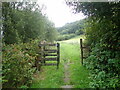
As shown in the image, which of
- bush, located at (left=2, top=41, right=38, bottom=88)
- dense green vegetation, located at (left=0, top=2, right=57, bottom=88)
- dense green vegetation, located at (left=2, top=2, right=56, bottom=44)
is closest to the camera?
bush, located at (left=2, top=41, right=38, bottom=88)

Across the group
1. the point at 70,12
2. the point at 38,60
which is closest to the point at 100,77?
the point at 70,12

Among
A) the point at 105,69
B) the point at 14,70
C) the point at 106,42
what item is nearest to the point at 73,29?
the point at 106,42

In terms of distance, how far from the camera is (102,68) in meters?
4.46

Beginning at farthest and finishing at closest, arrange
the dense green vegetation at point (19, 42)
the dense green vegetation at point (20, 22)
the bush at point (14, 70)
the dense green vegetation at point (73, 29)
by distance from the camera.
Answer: the dense green vegetation at point (73, 29) → the dense green vegetation at point (20, 22) → the dense green vegetation at point (19, 42) → the bush at point (14, 70)

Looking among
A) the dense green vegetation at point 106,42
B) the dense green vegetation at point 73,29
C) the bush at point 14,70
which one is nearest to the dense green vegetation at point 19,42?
the bush at point 14,70

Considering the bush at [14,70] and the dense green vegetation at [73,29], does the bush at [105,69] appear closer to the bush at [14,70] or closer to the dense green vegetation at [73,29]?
the bush at [14,70]

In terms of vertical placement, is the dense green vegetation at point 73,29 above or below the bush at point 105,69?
above

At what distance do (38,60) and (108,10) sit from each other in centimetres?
405

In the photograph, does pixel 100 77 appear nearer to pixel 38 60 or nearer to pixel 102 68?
pixel 102 68

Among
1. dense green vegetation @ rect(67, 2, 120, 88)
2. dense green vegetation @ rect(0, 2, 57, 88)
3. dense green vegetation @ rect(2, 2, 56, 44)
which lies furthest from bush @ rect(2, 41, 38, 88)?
dense green vegetation @ rect(2, 2, 56, 44)

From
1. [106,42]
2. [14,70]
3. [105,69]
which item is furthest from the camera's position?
[106,42]

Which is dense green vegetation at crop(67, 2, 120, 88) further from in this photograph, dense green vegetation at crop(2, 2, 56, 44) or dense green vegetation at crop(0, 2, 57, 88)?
dense green vegetation at crop(2, 2, 56, 44)

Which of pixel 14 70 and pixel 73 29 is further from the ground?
pixel 73 29

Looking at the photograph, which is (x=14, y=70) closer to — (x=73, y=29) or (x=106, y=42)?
(x=106, y=42)
